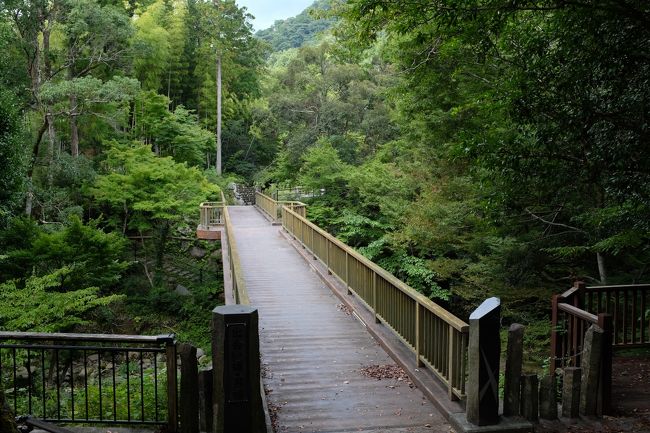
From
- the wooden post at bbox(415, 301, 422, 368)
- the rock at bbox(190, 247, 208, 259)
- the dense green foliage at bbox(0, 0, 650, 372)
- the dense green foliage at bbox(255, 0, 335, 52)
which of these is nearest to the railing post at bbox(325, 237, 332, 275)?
the dense green foliage at bbox(0, 0, 650, 372)

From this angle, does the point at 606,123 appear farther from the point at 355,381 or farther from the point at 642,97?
the point at 355,381

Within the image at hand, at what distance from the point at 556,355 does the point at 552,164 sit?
2.32 meters

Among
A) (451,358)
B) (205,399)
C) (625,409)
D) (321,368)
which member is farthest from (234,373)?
(625,409)

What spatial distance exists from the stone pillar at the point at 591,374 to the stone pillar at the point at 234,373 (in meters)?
3.05

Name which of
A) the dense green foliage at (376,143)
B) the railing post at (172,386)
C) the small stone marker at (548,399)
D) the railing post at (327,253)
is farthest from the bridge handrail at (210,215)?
the small stone marker at (548,399)

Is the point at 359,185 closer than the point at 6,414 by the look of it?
No

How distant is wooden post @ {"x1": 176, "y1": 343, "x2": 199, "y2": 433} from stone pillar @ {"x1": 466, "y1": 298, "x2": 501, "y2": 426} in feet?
8.10

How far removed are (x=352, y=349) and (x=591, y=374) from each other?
11.0 feet

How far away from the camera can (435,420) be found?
5.21 m

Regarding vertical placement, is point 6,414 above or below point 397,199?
below

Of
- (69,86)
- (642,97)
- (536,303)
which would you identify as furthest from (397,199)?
(642,97)

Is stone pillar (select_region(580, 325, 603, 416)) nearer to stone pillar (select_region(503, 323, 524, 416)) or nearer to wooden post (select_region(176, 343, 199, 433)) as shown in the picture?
stone pillar (select_region(503, 323, 524, 416))

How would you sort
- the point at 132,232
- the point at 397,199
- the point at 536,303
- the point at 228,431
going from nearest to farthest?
the point at 228,431, the point at 536,303, the point at 397,199, the point at 132,232

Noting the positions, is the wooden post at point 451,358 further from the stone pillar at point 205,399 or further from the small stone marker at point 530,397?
the stone pillar at point 205,399
